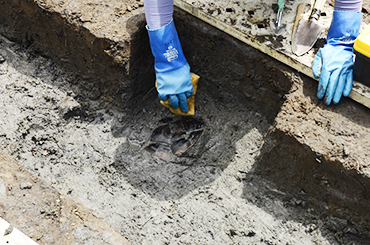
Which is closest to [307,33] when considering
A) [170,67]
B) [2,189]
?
[170,67]

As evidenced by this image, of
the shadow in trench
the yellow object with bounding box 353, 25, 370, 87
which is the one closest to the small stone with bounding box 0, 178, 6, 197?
the shadow in trench

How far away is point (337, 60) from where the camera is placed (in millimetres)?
2617

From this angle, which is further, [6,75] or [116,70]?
[6,75]

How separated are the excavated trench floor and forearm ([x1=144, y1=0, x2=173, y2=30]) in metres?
0.33

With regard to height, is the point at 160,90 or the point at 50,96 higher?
the point at 160,90

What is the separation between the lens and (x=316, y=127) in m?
2.57

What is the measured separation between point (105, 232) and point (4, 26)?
2.61 metres

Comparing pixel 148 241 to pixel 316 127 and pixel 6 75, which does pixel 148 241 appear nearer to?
pixel 316 127

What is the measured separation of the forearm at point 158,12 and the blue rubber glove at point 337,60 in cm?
122

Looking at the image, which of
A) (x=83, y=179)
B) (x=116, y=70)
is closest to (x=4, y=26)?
(x=116, y=70)

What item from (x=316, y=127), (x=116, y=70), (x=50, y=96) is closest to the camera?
→ (x=316, y=127)

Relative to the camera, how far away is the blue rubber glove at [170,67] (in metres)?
2.88

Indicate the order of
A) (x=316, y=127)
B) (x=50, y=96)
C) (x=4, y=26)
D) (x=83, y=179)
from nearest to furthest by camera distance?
(x=316, y=127), (x=83, y=179), (x=50, y=96), (x=4, y=26)

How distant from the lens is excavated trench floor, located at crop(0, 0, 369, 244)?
272 centimetres
